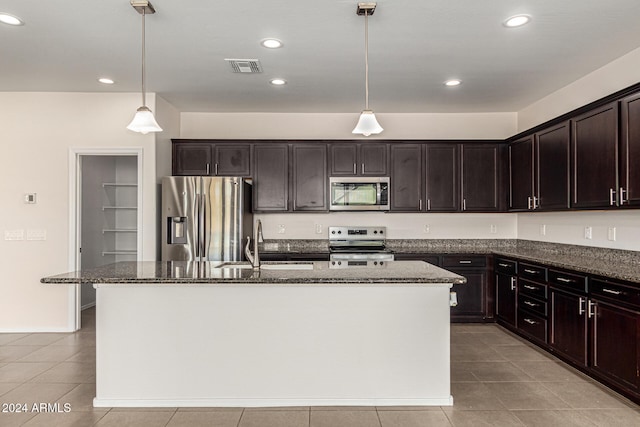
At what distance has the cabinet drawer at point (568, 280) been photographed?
320cm

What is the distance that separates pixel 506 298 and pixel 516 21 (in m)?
2.91

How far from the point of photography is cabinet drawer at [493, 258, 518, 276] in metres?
4.34

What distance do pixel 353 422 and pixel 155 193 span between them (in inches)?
127

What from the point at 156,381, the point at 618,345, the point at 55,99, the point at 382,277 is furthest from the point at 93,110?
the point at 618,345

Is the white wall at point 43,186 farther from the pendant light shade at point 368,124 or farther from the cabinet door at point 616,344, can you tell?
the cabinet door at point 616,344

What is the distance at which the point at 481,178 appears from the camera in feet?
16.7

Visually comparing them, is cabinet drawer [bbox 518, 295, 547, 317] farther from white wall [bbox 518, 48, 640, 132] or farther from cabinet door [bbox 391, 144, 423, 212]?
white wall [bbox 518, 48, 640, 132]

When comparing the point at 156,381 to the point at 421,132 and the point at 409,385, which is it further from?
the point at 421,132

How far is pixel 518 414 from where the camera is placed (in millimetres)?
2604

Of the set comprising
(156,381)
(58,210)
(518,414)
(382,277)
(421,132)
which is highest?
(421,132)

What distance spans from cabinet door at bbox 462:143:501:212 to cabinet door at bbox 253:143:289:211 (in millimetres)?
2247

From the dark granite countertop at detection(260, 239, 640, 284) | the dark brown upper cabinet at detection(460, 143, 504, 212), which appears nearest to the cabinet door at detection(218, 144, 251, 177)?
the dark granite countertop at detection(260, 239, 640, 284)

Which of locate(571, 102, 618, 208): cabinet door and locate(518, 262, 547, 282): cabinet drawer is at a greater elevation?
locate(571, 102, 618, 208): cabinet door

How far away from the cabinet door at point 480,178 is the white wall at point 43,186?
372 cm
